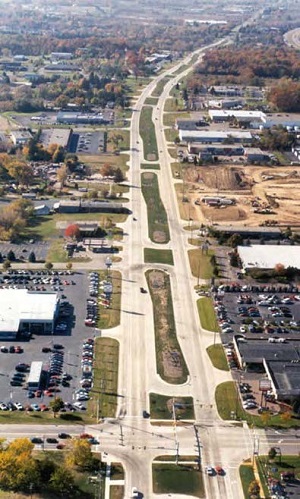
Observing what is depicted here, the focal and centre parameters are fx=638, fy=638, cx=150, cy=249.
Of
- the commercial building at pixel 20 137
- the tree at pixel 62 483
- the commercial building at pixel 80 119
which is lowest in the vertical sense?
the tree at pixel 62 483

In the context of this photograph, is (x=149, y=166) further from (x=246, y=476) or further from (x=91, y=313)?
(x=246, y=476)

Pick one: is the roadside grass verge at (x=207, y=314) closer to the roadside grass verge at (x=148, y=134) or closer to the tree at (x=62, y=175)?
the tree at (x=62, y=175)

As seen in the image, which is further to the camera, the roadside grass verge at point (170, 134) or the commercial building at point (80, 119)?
the commercial building at point (80, 119)

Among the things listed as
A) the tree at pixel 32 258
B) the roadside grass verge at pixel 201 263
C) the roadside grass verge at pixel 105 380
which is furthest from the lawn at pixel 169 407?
the tree at pixel 32 258

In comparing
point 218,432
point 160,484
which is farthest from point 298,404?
point 160,484

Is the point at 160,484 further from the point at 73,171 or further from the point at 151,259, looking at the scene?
the point at 73,171

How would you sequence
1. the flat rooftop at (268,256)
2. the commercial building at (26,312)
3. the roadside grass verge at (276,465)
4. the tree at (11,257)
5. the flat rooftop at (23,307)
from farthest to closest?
the tree at (11,257)
the flat rooftop at (268,256)
the flat rooftop at (23,307)
the commercial building at (26,312)
the roadside grass verge at (276,465)

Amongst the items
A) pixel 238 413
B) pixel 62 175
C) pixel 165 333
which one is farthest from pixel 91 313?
pixel 62 175
